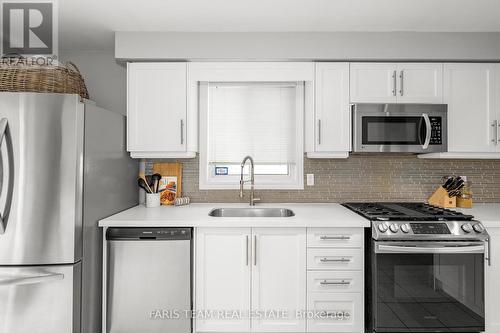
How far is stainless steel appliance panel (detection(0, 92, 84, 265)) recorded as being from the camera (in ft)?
5.90

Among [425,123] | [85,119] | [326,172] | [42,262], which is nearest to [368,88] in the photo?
[425,123]

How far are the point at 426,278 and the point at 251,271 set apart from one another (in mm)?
1171

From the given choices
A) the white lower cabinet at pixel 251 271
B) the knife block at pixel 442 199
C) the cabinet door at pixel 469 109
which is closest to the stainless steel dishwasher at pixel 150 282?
the white lower cabinet at pixel 251 271

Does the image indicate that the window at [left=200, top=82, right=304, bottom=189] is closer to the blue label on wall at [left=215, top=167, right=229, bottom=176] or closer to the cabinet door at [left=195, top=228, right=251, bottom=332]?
the blue label on wall at [left=215, top=167, right=229, bottom=176]

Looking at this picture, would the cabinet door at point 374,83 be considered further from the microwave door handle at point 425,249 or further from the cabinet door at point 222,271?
the cabinet door at point 222,271

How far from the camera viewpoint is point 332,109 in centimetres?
254

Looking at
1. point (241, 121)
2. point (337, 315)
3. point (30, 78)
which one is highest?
point (30, 78)

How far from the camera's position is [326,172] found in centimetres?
289

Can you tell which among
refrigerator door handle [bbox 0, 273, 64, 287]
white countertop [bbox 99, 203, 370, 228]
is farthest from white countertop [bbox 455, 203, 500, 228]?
refrigerator door handle [bbox 0, 273, 64, 287]

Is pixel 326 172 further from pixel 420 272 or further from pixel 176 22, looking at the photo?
pixel 176 22

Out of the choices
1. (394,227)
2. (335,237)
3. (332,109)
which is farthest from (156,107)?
(394,227)

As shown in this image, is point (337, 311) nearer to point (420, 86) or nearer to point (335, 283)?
point (335, 283)

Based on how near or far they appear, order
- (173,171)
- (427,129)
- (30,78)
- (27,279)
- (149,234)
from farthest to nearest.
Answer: (173,171) < (427,129) < (149,234) < (30,78) < (27,279)

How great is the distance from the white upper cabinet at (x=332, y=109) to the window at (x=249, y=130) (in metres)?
0.36
